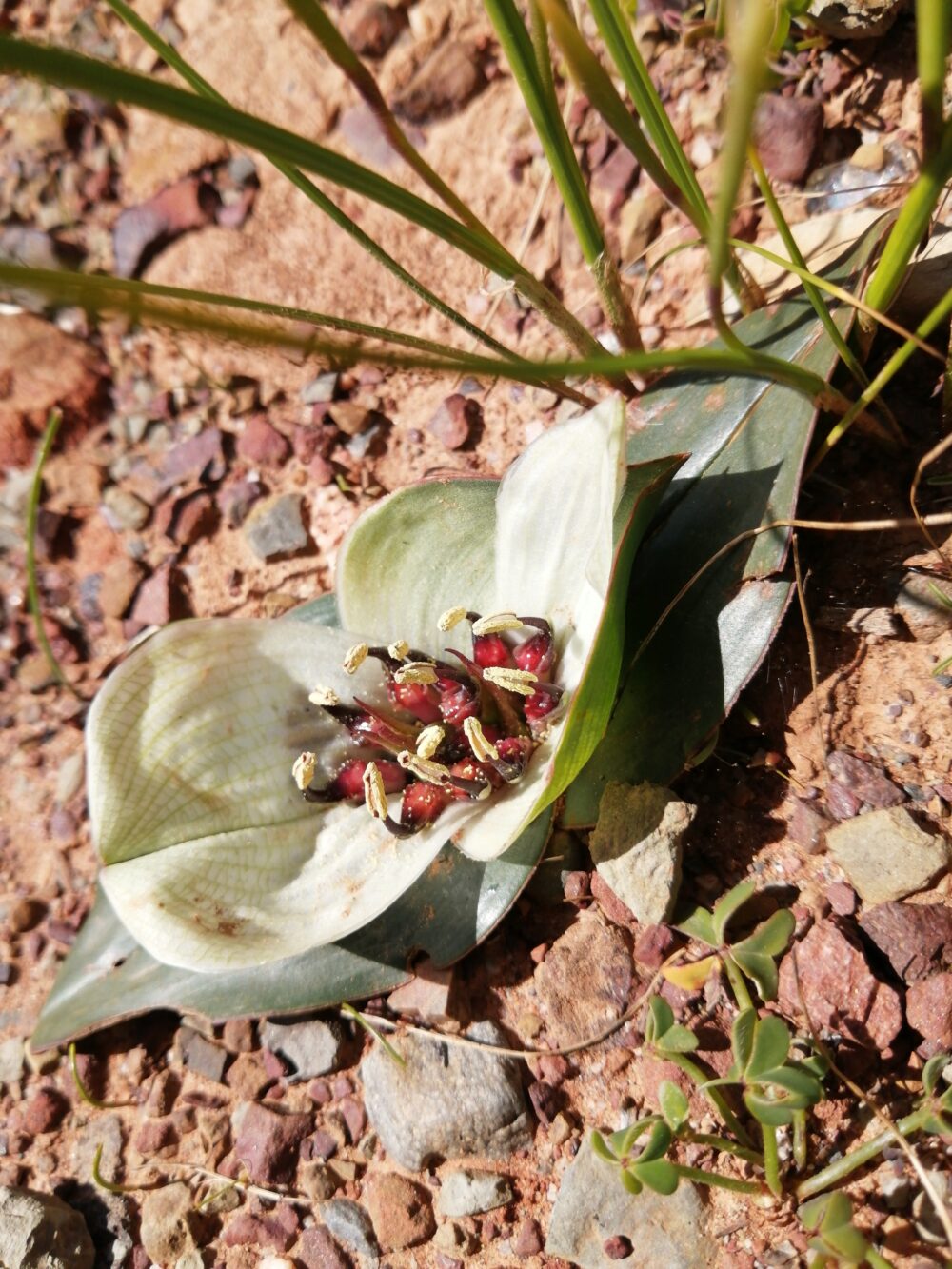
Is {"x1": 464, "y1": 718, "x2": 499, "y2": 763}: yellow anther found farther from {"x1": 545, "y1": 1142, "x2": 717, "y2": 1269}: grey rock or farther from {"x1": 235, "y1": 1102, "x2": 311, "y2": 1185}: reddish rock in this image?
{"x1": 235, "y1": 1102, "x2": 311, "y2": 1185}: reddish rock

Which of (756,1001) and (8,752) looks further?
(8,752)

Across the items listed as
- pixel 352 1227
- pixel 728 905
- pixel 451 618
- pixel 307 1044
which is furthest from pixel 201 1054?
pixel 728 905

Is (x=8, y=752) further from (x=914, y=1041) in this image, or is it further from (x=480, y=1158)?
(x=914, y=1041)

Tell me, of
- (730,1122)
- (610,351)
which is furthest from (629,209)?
(730,1122)

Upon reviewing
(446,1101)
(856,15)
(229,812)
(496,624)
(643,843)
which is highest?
(856,15)

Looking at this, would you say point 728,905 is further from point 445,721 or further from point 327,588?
point 327,588
